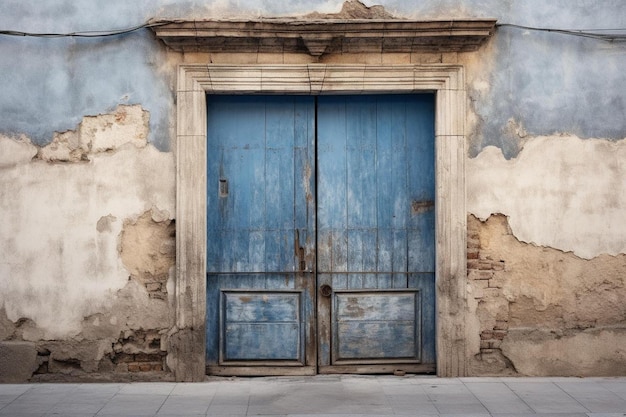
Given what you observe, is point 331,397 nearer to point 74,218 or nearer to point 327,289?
point 327,289

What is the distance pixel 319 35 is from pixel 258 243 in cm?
177

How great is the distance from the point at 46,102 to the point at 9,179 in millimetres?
685

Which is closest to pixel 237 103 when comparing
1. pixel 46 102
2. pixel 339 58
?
pixel 339 58

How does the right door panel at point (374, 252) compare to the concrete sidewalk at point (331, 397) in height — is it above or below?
above

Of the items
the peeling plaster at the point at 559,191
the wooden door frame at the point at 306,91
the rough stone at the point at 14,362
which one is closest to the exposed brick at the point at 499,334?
the wooden door frame at the point at 306,91

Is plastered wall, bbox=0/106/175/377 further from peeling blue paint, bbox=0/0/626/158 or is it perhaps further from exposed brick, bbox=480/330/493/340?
exposed brick, bbox=480/330/493/340

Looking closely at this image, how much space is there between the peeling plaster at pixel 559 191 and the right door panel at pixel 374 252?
0.50 metres

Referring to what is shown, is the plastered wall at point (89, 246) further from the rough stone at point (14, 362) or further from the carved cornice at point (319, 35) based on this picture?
the carved cornice at point (319, 35)

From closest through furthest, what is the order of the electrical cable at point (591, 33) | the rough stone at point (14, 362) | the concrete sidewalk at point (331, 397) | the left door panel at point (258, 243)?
the concrete sidewalk at point (331, 397) → the rough stone at point (14, 362) → the electrical cable at point (591, 33) → the left door panel at point (258, 243)

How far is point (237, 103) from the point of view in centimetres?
671

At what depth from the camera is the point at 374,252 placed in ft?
22.1

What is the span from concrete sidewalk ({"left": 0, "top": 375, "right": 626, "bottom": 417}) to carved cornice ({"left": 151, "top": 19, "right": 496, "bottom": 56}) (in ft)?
8.78

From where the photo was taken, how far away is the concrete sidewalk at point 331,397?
5.60 meters

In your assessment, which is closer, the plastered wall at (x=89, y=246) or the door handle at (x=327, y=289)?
the plastered wall at (x=89, y=246)
